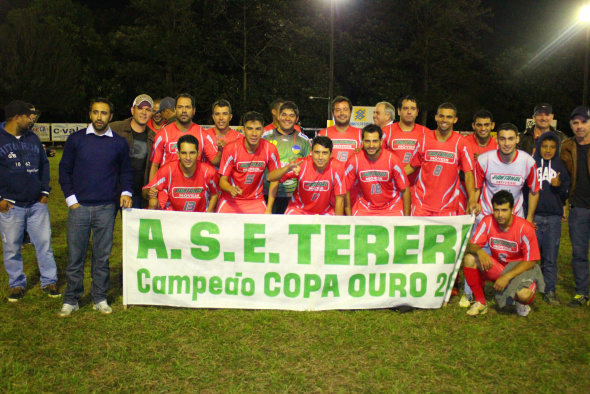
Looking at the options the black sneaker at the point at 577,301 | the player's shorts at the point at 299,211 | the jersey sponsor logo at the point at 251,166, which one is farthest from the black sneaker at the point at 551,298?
the jersey sponsor logo at the point at 251,166

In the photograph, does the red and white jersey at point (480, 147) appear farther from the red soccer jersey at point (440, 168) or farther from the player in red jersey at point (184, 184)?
the player in red jersey at point (184, 184)

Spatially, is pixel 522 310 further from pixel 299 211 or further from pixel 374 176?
pixel 299 211

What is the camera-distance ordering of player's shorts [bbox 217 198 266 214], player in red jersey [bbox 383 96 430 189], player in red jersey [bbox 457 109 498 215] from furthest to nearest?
player in red jersey [bbox 383 96 430 189] → player in red jersey [bbox 457 109 498 215] → player's shorts [bbox 217 198 266 214]

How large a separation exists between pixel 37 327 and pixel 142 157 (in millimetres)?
2716

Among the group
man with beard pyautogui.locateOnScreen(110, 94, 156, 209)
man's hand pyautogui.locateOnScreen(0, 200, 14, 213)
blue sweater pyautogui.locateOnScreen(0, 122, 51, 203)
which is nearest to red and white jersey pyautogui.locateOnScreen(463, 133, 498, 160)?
man with beard pyautogui.locateOnScreen(110, 94, 156, 209)

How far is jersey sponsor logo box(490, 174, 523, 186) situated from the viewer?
6.68 meters

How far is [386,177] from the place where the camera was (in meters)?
6.93

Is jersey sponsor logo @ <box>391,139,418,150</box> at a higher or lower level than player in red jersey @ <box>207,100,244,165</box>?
lower

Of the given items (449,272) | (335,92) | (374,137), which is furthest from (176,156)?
(335,92)

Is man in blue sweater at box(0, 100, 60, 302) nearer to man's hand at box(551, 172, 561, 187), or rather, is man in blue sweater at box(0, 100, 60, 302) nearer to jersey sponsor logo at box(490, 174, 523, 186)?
jersey sponsor logo at box(490, 174, 523, 186)

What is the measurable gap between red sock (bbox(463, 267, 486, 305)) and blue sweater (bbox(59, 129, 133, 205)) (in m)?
4.39

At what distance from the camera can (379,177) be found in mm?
6953

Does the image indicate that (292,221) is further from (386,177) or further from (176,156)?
(176,156)

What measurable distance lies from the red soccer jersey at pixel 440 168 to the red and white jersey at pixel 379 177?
1.17 feet
